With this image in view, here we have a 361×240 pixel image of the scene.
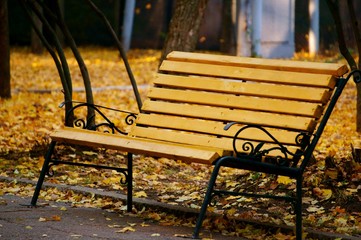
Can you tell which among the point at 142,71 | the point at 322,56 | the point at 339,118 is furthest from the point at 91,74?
the point at 339,118

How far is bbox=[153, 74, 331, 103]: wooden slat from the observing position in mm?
6684

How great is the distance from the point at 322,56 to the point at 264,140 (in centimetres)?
1478

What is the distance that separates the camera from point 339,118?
12508 mm

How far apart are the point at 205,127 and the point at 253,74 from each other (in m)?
0.49

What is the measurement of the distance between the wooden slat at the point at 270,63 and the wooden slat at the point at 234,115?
35 cm

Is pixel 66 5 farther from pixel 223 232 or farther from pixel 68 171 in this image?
pixel 223 232

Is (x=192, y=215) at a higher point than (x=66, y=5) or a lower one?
lower

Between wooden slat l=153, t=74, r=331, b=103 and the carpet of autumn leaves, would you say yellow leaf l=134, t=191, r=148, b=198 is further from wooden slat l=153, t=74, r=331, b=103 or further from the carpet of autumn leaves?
wooden slat l=153, t=74, r=331, b=103

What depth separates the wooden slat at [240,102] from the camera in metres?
6.66

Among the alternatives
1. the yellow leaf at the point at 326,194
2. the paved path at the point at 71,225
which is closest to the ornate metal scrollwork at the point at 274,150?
the paved path at the point at 71,225

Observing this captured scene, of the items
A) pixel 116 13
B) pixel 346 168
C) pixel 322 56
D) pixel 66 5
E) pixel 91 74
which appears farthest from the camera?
pixel 66 5

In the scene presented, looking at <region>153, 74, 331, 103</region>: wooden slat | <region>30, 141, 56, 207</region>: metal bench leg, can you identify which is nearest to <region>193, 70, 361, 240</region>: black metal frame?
<region>153, 74, 331, 103</region>: wooden slat

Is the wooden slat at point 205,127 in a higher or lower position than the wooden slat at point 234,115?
lower

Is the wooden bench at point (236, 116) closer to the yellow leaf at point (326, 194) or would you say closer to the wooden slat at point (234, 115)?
the wooden slat at point (234, 115)
